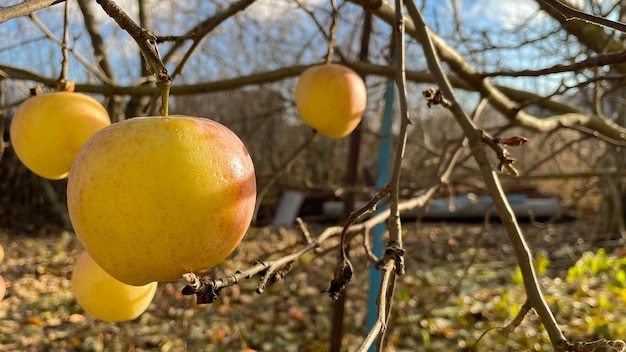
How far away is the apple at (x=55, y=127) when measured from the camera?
0.81 metres

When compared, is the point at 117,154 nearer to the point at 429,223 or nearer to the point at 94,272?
the point at 94,272

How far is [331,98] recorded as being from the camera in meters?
1.24

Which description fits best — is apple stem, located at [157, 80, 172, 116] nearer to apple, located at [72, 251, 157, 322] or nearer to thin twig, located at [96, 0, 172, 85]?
thin twig, located at [96, 0, 172, 85]

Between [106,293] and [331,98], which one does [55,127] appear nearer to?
[106,293]

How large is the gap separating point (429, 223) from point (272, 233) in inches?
70.1

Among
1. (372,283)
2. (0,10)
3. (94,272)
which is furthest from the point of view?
(372,283)

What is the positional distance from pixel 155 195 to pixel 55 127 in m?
0.44

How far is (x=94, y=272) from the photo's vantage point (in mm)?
822

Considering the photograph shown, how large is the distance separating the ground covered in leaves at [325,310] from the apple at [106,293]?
4.22 ft

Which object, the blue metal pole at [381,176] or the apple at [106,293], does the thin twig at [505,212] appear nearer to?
the apple at [106,293]

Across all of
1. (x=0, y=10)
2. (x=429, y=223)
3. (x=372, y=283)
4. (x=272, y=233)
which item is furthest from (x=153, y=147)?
(x=429, y=223)

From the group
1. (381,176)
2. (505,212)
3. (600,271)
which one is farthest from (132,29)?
(600,271)

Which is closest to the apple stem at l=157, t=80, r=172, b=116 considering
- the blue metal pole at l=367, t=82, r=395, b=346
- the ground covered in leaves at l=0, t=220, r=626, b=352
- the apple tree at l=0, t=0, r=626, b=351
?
the apple tree at l=0, t=0, r=626, b=351

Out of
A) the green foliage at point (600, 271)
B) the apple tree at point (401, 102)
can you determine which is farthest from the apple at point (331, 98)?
the green foliage at point (600, 271)
